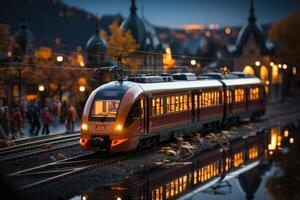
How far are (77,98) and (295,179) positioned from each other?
26.7 meters

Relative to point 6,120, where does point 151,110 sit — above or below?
above

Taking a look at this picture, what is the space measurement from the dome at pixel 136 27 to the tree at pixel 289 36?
23014 millimetres

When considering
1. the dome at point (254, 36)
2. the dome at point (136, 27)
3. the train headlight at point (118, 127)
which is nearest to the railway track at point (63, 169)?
the train headlight at point (118, 127)

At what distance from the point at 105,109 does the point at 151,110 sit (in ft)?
9.27

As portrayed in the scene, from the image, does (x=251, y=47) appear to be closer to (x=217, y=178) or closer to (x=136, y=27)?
(x=136, y=27)

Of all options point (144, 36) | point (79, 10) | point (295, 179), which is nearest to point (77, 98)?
point (295, 179)

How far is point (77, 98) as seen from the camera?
44312 millimetres

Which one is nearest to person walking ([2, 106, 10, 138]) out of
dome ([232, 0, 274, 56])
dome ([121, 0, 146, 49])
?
dome ([121, 0, 146, 49])

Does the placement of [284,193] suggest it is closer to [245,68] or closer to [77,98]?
[77,98]

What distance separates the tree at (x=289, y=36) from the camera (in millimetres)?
87188

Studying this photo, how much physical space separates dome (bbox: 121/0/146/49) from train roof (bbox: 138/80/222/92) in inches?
1454

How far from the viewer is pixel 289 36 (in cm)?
8781

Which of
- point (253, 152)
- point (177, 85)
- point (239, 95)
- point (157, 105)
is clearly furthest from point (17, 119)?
point (239, 95)

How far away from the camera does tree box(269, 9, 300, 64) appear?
3433 inches
